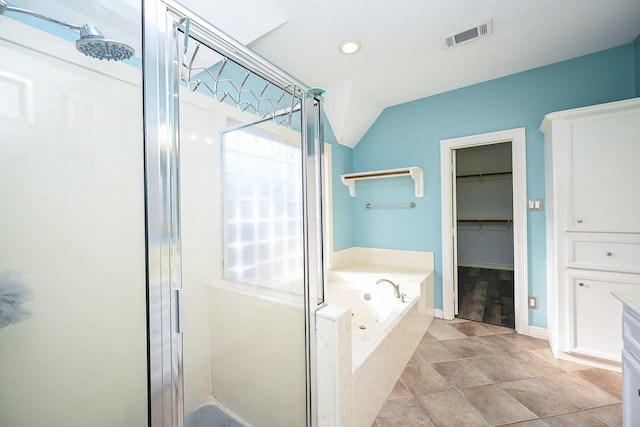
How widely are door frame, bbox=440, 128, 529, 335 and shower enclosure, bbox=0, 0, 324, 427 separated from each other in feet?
7.36

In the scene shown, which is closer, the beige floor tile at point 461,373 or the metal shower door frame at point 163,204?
the metal shower door frame at point 163,204

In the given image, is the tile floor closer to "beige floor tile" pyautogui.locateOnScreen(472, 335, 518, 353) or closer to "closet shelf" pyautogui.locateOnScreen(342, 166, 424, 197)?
"beige floor tile" pyautogui.locateOnScreen(472, 335, 518, 353)

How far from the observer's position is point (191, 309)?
0.81 meters

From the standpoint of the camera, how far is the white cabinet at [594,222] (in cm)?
172

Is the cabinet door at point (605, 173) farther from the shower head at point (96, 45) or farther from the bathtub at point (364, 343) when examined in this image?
the shower head at point (96, 45)

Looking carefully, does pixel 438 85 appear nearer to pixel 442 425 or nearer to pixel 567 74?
pixel 567 74

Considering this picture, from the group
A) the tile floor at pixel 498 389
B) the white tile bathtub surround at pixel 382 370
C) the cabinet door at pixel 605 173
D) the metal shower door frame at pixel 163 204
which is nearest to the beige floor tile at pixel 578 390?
the tile floor at pixel 498 389

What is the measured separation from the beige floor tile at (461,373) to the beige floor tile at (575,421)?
0.35 metres

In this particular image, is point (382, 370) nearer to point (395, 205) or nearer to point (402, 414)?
point (402, 414)

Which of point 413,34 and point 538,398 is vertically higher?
point 413,34

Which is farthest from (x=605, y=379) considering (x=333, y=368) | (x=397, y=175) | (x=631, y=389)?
(x=397, y=175)

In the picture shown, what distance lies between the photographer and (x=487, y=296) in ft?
10.9

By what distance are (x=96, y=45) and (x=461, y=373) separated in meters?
2.62

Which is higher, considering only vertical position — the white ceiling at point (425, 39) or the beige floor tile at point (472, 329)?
the white ceiling at point (425, 39)
